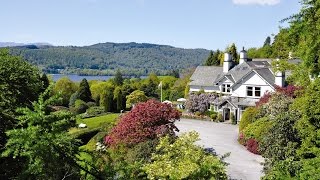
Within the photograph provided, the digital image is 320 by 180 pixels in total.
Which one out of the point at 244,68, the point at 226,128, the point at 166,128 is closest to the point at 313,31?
the point at 166,128

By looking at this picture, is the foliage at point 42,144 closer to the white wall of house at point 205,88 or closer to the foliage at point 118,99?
the white wall of house at point 205,88

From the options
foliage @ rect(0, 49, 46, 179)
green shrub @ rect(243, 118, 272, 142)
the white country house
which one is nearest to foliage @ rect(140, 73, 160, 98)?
the white country house

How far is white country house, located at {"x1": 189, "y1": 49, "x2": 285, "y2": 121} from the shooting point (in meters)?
38.2

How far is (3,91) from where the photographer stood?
713 centimetres

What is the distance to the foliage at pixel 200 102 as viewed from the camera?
42.5 meters

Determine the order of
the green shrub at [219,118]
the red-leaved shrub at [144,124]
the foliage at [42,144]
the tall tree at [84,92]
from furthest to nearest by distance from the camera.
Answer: the tall tree at [84,92] → the green shrub at [219,118] → the red-leaved shrub at [144,124] → the foliage at [42,144]

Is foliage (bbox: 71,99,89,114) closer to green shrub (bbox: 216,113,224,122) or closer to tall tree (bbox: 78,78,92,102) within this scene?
tall tree (bbox: 78,78,92,102)

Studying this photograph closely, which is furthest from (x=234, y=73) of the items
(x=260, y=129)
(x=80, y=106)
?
(x=260, y=129)

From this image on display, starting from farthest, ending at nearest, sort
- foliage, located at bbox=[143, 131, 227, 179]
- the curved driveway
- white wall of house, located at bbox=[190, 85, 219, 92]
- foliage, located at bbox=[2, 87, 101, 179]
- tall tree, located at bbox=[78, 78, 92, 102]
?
tall tree, located at bbox=[78, 78, 92, 102] < white wall of house, located at bbox=[190, 85, 219, 92] < the curved driveway < foliage, located at bbox=[143, 131, 227, 179] < foliage, located at bbox=[2, 87, 101, 179]

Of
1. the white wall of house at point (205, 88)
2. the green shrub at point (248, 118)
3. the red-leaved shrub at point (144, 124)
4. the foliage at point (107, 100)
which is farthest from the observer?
the foliage at point (107, 100)

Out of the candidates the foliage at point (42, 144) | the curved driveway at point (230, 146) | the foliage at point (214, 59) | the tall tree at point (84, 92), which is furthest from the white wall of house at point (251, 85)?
the foliage at point (42, 144)

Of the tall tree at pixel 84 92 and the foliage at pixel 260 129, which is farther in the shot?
the tall tree at pixel 84 92

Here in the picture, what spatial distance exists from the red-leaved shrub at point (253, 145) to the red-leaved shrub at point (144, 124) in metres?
7.24

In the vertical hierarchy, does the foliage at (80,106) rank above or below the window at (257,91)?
below
